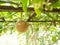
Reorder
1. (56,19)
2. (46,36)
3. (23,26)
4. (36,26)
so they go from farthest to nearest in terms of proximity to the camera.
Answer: (46,36) → (36,26) → (56,19) → (23,26)

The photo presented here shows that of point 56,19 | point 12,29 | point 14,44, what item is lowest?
point 14,44

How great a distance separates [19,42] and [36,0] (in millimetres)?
2119

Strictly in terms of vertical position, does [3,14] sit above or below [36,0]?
below

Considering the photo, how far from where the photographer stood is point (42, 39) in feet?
6.70

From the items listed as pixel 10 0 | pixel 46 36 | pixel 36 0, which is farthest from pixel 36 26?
pixel 36 0

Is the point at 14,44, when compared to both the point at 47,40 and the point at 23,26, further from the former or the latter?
the point at 23,26

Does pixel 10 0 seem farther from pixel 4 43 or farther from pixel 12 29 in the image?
pixel 4 43

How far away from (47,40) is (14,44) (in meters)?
0.56

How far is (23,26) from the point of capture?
0.62 m

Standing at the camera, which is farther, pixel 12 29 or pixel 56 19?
pixel 12 29

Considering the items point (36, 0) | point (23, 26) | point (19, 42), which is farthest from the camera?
point (19, 42)

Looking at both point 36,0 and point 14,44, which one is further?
point 14,44

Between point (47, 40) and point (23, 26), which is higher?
point (23, 26)

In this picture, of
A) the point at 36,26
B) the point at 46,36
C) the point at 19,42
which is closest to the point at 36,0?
the point at 36,26
